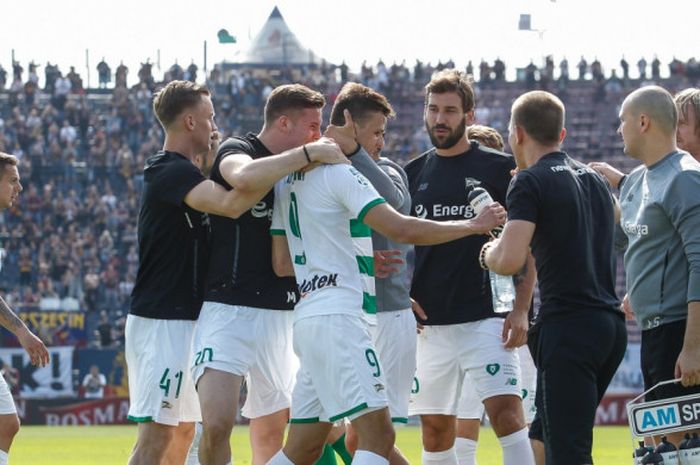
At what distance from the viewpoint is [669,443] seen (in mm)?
7590

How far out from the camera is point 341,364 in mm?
7758

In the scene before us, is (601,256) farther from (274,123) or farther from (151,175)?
(151,175)

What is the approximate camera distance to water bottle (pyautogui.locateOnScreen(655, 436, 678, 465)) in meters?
7.50

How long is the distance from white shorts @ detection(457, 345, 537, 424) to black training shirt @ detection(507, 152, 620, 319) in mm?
2991

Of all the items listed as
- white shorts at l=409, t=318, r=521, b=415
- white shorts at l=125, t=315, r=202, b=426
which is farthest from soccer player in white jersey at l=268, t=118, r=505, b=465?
white shorts at l=409, t=318, r=521, b=415

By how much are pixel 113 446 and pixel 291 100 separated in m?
14.6

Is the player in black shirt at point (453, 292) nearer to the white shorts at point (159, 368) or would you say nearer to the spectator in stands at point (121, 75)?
the white shorts at point (159, 368)

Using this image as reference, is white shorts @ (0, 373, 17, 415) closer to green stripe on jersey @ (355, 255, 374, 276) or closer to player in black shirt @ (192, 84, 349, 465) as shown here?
player in black shirt @ (192, 84, 349, 465)

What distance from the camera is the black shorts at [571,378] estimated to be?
778 cm

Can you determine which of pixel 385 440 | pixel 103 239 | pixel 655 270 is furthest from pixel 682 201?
pixel 103 239

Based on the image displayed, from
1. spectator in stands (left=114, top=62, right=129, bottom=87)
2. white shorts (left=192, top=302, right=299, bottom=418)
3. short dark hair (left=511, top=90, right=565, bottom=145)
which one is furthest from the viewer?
spectator in stands (left=114, top=62, right=129, bottom=87)

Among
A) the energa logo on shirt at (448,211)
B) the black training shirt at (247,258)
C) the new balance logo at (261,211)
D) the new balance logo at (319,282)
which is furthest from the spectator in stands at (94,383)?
the new balance logo at (319,282)

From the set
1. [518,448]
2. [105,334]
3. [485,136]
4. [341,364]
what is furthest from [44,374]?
[341,364]

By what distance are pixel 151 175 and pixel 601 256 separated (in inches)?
110
